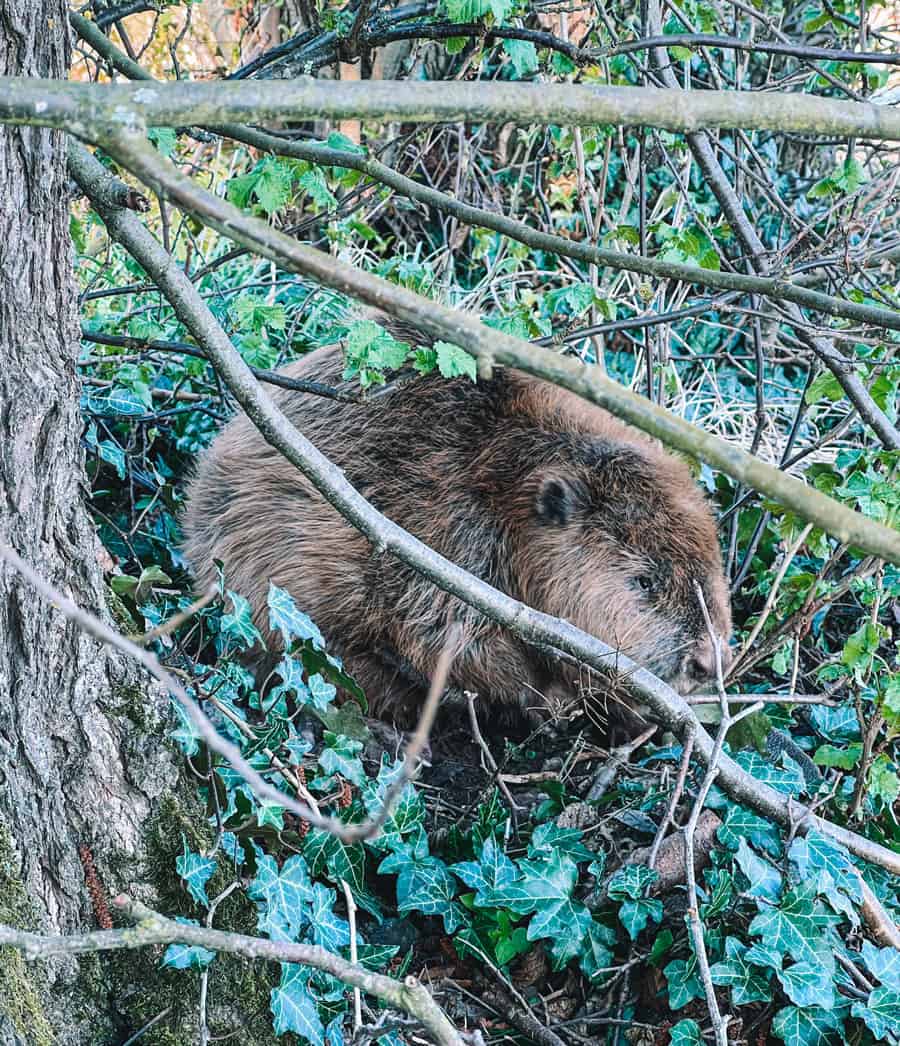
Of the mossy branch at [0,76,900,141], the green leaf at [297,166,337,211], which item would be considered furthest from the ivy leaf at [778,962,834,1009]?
the green leaf at [297,166,337,211]

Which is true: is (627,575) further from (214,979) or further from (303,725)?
(214,979)

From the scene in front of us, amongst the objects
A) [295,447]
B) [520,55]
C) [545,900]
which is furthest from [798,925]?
[520,55]

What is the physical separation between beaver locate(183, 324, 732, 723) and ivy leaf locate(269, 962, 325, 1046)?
4.28 feet

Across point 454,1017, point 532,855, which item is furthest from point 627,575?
point 454,1017

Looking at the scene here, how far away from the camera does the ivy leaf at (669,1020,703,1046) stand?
243cm

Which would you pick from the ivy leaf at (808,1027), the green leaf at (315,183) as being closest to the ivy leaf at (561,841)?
the ivy leaf at (808,1027)

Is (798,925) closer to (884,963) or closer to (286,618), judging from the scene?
(884,963)

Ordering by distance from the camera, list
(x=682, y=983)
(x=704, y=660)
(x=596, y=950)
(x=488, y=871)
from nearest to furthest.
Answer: (x=682, y=983) → (x=596, y=950) → (x=488, y=871) → (x=704, y=660)

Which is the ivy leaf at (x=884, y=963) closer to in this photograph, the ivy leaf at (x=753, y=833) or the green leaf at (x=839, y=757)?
the ivy leaf at (x=753, y=833)

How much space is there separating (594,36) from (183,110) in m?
2.82

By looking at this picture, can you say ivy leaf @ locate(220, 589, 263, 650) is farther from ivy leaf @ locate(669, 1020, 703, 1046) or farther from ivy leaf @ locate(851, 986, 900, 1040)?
ivy leaf @ locate(851, 986, 900, 1040)

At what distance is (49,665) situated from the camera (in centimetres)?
219

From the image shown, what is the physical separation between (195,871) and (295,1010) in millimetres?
354

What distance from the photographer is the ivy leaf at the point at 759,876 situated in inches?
102
